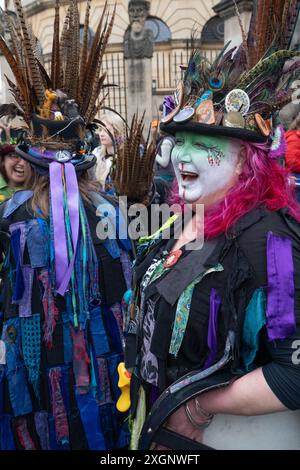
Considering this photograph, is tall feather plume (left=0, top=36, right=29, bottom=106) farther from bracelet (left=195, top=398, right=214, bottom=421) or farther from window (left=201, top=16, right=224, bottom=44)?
window (left=201, top=16, right=224, bottom=44)

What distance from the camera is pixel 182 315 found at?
173cm

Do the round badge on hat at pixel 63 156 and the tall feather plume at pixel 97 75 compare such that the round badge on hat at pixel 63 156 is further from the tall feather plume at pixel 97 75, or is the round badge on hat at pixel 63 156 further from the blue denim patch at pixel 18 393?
the blue denim patch at pixel 18 393

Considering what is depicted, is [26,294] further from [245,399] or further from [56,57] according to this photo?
[245,399]

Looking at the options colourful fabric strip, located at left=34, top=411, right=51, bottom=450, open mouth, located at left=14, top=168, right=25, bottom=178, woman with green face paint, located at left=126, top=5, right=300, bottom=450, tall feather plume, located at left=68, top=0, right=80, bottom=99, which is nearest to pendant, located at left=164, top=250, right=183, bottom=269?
woman with green face paint, located at left=126, top=5, right=300, bottom=450

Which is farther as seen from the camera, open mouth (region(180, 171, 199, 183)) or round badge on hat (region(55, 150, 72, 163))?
round badge on hat (region(55, 150, 72, 163))

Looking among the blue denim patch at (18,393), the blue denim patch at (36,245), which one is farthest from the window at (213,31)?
the blue denim patch at (18,393)

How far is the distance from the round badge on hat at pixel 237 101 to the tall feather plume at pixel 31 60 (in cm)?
149

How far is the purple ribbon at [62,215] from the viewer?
9.02ft

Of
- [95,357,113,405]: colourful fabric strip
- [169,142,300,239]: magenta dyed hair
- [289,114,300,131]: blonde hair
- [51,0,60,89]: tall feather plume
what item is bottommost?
[95,357,113,405]: colourful fabric strip

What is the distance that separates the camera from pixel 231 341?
1.66m

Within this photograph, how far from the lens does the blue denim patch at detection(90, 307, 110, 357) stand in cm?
291

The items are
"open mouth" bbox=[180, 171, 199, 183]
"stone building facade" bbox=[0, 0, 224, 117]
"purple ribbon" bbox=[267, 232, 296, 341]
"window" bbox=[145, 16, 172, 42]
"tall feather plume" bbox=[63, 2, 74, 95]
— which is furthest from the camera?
"window" bbox=[145, 16, 172, 42]
